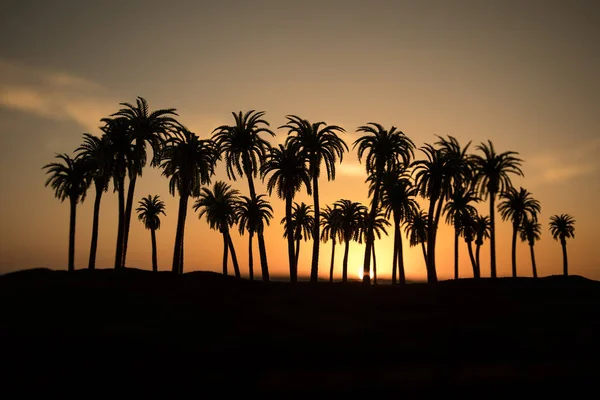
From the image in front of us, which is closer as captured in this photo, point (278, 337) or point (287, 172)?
point (278, 337)

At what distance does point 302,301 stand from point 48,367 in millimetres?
15123

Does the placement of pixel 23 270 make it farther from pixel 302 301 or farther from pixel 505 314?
pixel 505 314

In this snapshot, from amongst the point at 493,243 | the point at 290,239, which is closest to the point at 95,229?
the point at 290,239

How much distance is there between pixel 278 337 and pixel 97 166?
3378 cm

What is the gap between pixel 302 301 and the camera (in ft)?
98.2

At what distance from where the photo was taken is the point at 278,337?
2259 centimetres

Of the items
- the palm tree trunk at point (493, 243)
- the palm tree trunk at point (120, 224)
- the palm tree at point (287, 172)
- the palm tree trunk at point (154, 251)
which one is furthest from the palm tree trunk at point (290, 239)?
the palm tree trunk at point (154, 251)

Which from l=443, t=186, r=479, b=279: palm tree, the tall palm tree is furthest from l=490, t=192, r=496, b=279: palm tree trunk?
the tall palm tree

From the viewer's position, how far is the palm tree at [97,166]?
1670 inches

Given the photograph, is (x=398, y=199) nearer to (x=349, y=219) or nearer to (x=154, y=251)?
(x=349, y=219)

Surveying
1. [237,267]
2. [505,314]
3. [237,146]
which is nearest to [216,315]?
[505,314]

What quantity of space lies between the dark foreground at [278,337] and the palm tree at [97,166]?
1218cm

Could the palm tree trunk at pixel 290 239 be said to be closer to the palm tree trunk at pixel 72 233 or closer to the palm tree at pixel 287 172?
the palm tree at pixel 287 172

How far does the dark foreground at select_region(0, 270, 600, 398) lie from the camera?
1806 cm
